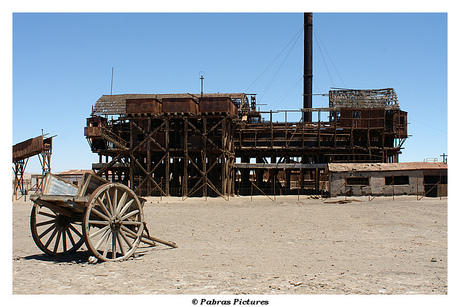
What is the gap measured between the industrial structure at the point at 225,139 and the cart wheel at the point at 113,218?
24907 millimetres

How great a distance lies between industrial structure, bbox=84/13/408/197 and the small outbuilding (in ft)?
10.5

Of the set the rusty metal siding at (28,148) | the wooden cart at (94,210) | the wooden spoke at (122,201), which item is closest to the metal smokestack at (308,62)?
the rusty metal siding at (28,148)

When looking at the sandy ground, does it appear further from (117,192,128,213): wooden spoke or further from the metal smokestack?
the metal smokestack

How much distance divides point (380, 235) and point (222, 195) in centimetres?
2190

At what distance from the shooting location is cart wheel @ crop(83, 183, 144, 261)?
1074 centimetres

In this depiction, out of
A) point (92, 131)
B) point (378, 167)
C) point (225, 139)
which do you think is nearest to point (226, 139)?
point (225, 139)

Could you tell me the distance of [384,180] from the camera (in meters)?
35.5

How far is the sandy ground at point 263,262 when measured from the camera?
9.06 meters

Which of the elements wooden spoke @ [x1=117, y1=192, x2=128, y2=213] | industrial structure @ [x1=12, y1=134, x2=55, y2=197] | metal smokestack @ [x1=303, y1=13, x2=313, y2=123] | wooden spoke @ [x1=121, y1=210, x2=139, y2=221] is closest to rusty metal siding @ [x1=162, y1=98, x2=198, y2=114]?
industrial structure @ [x1=12, y1=134, x2=55, y2=197]

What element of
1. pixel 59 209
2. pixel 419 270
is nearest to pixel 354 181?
pixel 419 270

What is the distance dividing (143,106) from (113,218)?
94.1 feet

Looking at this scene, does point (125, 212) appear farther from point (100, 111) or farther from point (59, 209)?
point (100, 111)

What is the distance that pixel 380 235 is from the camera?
53.9 feet
